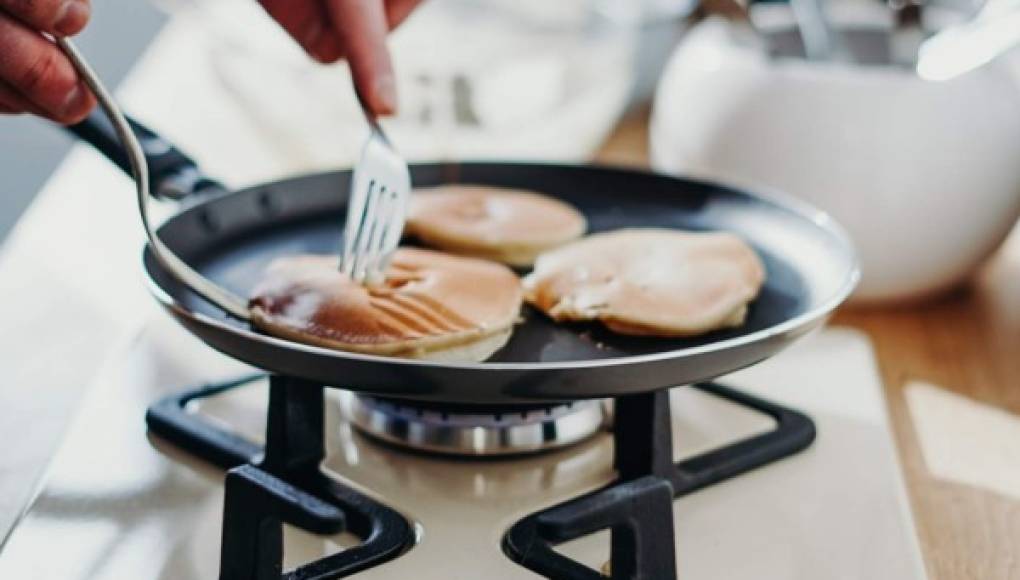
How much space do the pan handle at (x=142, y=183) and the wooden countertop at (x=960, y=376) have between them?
49 centimetres

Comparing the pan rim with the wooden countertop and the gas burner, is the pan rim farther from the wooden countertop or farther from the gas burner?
A: the wooden countertop

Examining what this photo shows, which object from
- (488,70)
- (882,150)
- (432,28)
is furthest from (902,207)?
(432,28)

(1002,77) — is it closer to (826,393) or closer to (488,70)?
(826,393)

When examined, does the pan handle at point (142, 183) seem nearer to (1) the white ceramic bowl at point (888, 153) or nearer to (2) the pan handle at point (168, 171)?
(2) the pan handle at point (168, 171)

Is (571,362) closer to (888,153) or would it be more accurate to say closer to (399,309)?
(399,309)

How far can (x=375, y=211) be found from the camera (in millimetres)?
988

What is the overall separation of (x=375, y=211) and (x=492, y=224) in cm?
15

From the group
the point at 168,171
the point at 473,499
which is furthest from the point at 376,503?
the point at 168,171

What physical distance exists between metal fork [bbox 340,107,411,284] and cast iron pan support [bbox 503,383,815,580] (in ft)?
0.70

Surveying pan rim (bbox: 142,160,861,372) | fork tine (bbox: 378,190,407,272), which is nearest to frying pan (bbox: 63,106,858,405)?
pan rim (bbox: 142,160,861,372)

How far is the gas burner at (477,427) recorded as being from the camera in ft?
3.01

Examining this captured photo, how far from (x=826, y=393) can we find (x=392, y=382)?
442mm

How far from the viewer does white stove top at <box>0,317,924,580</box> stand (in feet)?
2.62

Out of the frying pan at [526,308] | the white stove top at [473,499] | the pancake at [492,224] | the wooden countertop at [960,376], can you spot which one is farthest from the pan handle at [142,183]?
the wooden countertop at [960,376]
